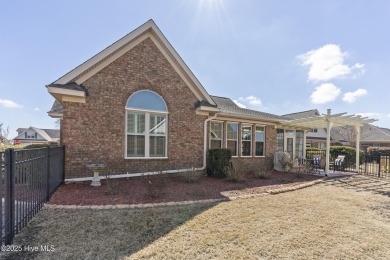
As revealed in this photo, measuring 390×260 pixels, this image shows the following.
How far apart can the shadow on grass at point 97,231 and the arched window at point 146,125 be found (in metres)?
4.12

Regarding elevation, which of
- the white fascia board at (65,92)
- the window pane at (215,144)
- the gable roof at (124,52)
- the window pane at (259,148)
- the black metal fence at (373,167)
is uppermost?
the gable roof at (124,52)

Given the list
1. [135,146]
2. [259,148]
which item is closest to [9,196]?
[135,146]

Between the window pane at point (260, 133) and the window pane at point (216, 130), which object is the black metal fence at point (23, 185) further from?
the window pane at point (260, 133)

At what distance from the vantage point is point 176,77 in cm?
1027

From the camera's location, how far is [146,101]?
9.36 meters

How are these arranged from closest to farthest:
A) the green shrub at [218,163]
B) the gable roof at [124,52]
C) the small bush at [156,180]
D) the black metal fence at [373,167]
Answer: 1. the small bush at [156,180]
2. the gable roof at [124,52]
3. the green shrub at [218,163]
4. the black metal fence at [373,167]

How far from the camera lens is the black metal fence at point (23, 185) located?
367 cm

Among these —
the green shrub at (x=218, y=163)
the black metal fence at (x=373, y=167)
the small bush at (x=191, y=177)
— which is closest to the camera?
the small bush at (x=191, y=177)

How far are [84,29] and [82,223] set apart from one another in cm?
961

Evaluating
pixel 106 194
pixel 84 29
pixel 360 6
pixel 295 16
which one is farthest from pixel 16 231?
pixel 360 6

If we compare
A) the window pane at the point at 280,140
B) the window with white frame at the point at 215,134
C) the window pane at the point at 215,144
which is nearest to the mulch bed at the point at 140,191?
the window pane at the point at 215,144

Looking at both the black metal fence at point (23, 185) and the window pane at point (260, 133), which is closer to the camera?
the black metal fence at point (23, 185)

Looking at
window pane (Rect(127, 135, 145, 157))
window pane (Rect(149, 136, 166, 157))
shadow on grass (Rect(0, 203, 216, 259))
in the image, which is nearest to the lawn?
shadow on grass (Rect(0, 203, 216, 259))

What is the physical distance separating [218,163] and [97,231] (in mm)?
7074
